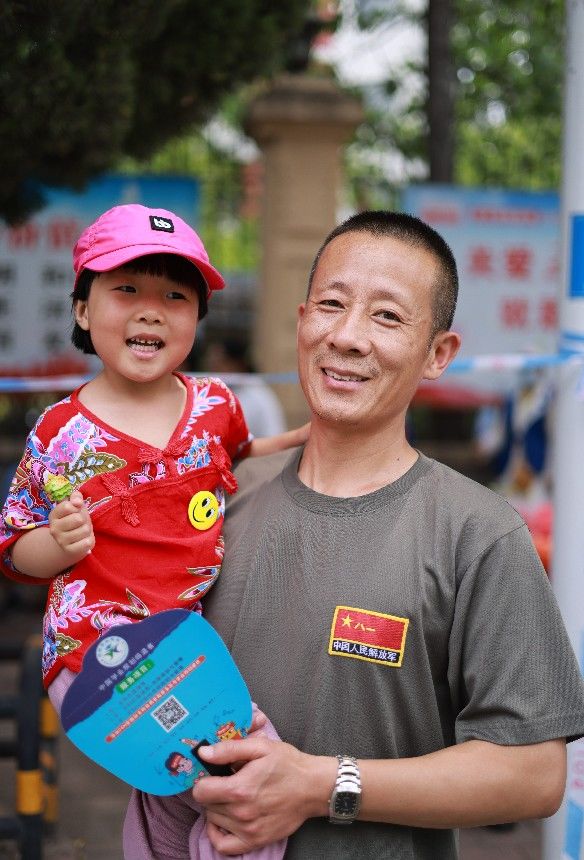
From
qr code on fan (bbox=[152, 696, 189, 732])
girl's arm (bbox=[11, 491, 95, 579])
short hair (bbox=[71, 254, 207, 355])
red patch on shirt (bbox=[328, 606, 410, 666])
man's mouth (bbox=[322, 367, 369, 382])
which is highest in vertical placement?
short hair (bbox=[71, 254, 207, 355])

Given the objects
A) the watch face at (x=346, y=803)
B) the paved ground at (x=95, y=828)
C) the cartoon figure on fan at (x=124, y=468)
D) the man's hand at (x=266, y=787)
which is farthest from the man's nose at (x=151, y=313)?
the paved ground at (x=95, y=828)

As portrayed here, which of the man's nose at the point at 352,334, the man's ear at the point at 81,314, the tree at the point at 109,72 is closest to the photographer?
the man's nose at the point at 352,334

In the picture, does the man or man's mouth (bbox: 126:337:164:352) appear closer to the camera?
the man

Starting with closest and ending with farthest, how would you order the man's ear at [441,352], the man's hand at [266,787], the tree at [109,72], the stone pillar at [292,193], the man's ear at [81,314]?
1. the man's hand at [266,787]
2. the man's ear at [441,352]
3. the man's ear at [81,314]
4. the tree at [109,72]
5. the stone pillar at [292,193]

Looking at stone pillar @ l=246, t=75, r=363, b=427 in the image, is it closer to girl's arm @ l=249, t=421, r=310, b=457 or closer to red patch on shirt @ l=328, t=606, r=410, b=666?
girl's arm @ l=249, t=421, r=310, b=457

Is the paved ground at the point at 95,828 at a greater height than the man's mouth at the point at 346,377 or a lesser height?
lesser

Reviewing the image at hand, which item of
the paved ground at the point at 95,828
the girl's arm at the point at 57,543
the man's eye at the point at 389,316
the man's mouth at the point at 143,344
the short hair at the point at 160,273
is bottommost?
the paved ground at the point at 95,828

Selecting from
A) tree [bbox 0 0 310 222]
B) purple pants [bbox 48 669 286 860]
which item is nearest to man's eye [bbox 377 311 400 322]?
purple pants [bbox 48 669 286 860]

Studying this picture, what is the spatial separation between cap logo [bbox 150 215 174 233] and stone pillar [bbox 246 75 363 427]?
5643 millimetres

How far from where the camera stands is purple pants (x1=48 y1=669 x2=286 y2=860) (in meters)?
1.60

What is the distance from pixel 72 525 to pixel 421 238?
2.43ft

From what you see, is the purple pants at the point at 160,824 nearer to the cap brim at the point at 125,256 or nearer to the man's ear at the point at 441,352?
the cap brim at the point at 125,256

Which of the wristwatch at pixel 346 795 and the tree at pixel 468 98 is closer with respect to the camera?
the wristwatch at pixel 346 795

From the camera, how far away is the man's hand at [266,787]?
1416mm
